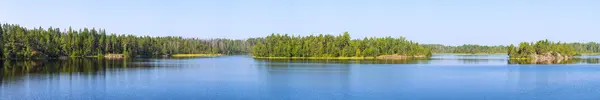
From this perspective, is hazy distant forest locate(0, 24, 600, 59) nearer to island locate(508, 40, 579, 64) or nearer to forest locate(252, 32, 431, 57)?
forest locate(252, 32, 431, 57)

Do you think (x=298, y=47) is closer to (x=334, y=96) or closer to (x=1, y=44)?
(x=1, y=44)

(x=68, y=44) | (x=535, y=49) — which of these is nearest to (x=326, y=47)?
(x=535, y=49)

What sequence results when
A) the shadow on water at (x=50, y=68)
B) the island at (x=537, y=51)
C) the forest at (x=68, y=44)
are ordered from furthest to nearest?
the island at (x=537, y=51)
the forest at (x=68, y=44)
the shadow on water at (x=50, y=68)

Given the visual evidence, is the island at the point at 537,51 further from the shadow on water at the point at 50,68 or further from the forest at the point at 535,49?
the shadow on water at the point at 50,68

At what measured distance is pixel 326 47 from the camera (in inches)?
5965

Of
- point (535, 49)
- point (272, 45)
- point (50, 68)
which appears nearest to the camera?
point (50, 68)

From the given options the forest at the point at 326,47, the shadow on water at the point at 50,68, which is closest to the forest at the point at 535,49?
the forest at the point at 326,47

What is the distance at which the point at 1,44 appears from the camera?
10631 centimetres

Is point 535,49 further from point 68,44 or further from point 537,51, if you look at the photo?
point 68,44

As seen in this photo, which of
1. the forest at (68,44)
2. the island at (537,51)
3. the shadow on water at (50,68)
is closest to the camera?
the shadow on water at (50,68)

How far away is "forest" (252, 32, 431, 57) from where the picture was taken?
149 metres

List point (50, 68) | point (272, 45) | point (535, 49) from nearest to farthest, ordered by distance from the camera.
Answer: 1. point (50, 68)
2. point (535, 49)
3. point (272, 45)

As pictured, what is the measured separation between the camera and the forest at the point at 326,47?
149 meters

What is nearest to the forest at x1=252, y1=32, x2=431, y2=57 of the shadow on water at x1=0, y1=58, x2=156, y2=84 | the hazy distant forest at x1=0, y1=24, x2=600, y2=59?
the hazy distant forest at x1=0, y1=24, x2=600, y2=59
